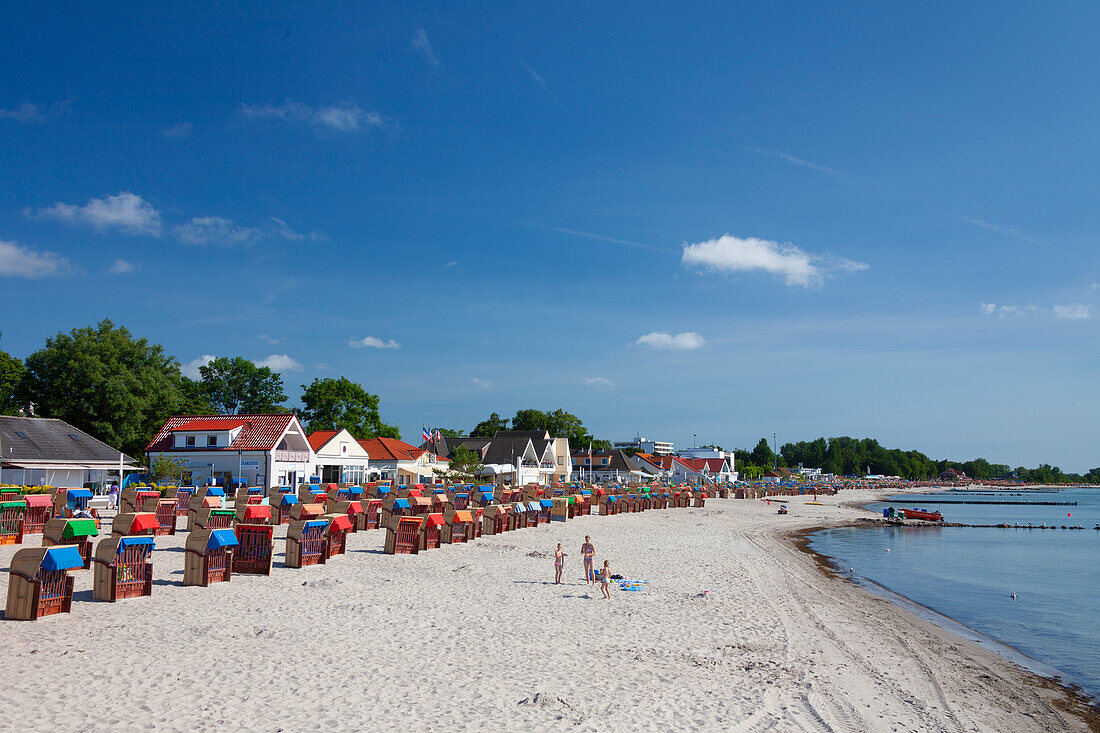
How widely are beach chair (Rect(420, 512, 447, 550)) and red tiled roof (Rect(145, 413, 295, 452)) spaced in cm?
2403

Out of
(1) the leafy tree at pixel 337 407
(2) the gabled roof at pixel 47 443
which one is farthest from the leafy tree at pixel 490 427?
(2) the gabled roof at pixel 47 443

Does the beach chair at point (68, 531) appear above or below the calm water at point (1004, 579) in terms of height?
above

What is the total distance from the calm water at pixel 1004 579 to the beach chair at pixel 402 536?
15608mm

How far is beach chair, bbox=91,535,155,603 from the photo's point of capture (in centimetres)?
1289

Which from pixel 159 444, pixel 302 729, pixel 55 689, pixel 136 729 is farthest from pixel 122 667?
pixel 159 444

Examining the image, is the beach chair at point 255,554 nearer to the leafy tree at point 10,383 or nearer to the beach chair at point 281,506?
the beach chair at point 281,506

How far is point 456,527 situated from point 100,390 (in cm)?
3868

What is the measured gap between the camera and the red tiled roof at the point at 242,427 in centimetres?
4388

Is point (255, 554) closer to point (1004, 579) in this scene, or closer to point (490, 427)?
point (1004, 579)

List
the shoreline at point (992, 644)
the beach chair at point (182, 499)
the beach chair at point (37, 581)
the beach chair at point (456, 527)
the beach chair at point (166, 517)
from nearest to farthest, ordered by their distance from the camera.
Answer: the beach chair at point (37, 581) → the shoreline at point (992, 644) → the beach chair at point (166, 517) → the beach chair at point (456, 527) → the beach chair at point (182, 499)

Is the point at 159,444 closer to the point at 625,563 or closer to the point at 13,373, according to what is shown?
the point at 13,373

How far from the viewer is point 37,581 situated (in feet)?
36.8

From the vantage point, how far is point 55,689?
27.3 feet

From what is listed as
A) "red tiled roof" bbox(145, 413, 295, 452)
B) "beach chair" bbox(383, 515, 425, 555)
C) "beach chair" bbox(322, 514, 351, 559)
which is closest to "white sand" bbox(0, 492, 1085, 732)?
"beach chair" bbox(322, 514, 351, 559)
